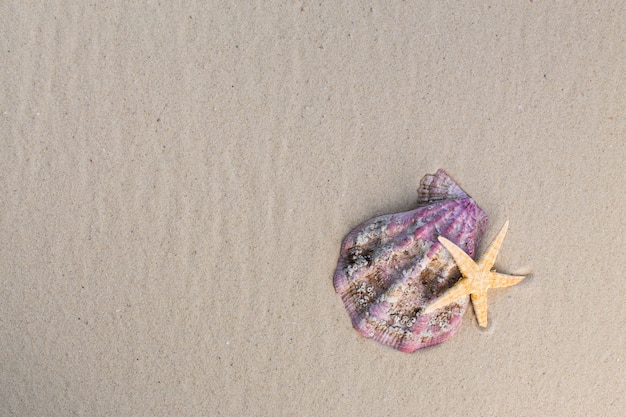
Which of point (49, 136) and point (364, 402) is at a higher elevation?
point (49, 136)

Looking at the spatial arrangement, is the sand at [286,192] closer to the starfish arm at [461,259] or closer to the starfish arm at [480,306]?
the starfish arm at [480,306]

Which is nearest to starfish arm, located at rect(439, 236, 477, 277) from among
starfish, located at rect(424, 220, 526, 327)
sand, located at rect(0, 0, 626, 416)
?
starfish, located at rect(424, 220, 526, 327)

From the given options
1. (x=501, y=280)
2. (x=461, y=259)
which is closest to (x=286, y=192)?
(x=461, y=259)

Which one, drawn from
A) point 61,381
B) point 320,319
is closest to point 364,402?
point 320,319

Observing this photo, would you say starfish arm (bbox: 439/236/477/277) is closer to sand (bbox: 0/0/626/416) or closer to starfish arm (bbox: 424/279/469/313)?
starfish arm (bbox: 424/279/469/313)

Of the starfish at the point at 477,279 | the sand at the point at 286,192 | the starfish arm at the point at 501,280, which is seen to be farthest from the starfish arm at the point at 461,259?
the sand at the point at 286,192

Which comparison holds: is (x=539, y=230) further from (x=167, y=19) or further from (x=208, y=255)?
(x=167, y=19)
